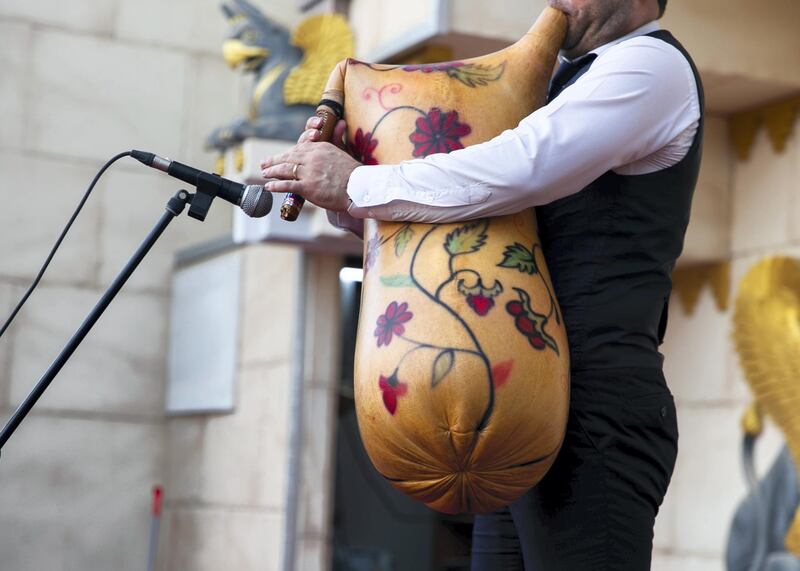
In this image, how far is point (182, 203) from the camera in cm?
210

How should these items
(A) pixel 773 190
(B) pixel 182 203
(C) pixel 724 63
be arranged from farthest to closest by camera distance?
(A) pixel 773 190 < (C) pixel 724 63 < (B) pixel 182 203

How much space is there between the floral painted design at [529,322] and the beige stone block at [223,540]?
13.3 ft

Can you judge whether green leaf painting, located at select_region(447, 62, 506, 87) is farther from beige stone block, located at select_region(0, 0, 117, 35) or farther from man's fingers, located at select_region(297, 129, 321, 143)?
beige stone block, located at select_region(0, 0, 117, 35)

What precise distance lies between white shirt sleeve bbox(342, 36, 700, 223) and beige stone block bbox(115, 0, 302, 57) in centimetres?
544

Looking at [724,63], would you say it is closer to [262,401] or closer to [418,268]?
[262,401]

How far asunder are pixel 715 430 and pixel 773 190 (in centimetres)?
96

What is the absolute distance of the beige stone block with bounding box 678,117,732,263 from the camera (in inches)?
206

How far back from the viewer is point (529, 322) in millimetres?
1845

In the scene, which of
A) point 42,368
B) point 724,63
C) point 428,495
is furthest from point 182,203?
point 42,368

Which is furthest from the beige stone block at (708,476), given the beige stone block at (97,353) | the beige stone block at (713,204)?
the beige stone block at (97,353)

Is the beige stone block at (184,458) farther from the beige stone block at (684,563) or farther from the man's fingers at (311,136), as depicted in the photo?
the man's fingers at (311,136)

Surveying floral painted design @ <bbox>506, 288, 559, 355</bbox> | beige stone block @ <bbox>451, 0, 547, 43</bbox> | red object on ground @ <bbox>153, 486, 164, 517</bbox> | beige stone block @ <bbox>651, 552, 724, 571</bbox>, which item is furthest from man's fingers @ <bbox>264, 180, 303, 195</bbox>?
red object on ground @ <bbox>153, 486, 164, 517</bbox>

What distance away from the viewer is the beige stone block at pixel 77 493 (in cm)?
676

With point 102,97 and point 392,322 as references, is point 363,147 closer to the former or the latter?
point 392,322
